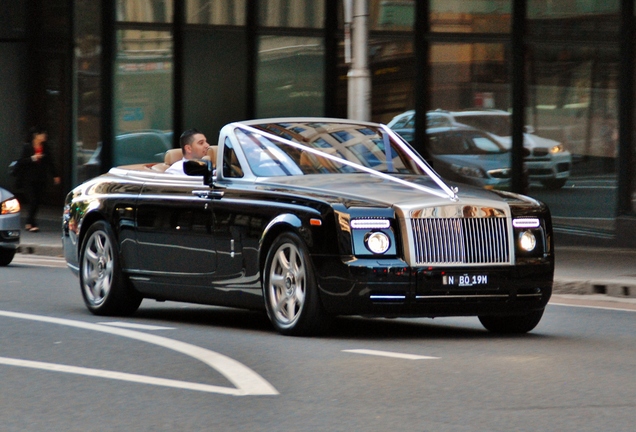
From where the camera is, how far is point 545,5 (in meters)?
19.3

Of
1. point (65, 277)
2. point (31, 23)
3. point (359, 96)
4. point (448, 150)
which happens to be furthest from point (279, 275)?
point (31, 23)

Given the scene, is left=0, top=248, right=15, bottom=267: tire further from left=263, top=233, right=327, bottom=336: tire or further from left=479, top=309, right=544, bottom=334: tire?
left=479, top=309, right=544, bottom=334: tire

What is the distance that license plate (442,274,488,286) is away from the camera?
904 centimetres

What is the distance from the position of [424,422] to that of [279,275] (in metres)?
3.20

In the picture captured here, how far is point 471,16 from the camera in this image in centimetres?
2005

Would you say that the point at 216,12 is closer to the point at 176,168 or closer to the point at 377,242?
the point at 176,168

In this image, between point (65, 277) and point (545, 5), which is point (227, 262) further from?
point (545, 5)

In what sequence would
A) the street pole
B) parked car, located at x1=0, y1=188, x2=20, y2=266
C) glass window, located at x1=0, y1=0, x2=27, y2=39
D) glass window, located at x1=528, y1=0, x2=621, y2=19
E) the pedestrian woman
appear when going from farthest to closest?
glass window, located at x1=0, y1=0, x2=27, y2=39 → the pedestrian woman → glass window, located at x1=528, y1=0, x2=621, y2=19 → parked car, located at x1=0, y1=188, x2=20, y2=266 → the street pole

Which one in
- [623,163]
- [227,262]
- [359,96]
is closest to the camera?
[227,262]

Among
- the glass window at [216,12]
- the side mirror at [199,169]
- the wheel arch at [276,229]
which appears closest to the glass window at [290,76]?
the glass window at [216,12]

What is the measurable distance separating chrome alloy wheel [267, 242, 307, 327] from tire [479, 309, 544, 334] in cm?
144

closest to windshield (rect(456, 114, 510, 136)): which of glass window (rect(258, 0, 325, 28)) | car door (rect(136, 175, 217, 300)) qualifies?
glass window (rect(258, 0, 325, 28))

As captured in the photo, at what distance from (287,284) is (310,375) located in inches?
66.1

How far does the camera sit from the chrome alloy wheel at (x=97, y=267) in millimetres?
11133
